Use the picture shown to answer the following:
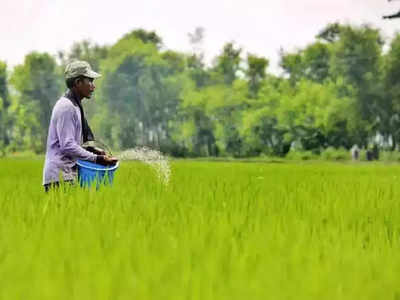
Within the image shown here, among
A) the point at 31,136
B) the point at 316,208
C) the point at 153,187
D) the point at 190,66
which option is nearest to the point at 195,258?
the point at 316,208

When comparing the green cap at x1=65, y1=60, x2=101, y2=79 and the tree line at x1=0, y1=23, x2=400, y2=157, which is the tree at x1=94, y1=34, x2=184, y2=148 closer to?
the tree line at x1=0, y1=23, x2=400, y2=157

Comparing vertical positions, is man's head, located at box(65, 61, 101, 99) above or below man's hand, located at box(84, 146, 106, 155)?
above

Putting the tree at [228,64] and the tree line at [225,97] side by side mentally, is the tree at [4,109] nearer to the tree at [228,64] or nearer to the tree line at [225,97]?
the tree line at [225,97]

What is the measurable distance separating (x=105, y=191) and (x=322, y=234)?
2065mm

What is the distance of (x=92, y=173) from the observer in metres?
5.55

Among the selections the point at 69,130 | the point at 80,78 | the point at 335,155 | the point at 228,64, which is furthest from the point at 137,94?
the point at 69,130

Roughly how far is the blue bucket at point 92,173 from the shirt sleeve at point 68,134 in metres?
0.10

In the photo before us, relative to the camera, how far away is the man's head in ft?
18.8

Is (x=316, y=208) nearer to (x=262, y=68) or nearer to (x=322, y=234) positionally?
(x=322, y=234)

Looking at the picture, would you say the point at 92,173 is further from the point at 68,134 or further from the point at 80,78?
the point at 80,78

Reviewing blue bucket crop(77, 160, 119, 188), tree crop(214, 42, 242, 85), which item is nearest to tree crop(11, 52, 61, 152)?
tree crop(214, 42, 242, 85)

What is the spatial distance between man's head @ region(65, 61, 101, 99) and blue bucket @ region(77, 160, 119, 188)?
694 millimetres

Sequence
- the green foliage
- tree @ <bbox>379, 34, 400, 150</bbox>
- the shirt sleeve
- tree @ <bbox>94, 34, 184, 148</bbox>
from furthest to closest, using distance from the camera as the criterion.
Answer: tree @ <bbox>94, 34, 184, 148</bbox> → the green foliage → tree @ <bbox>379, 34, 400, 150</bbox> → the shirt sleeve

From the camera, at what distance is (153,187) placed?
20.2ft
